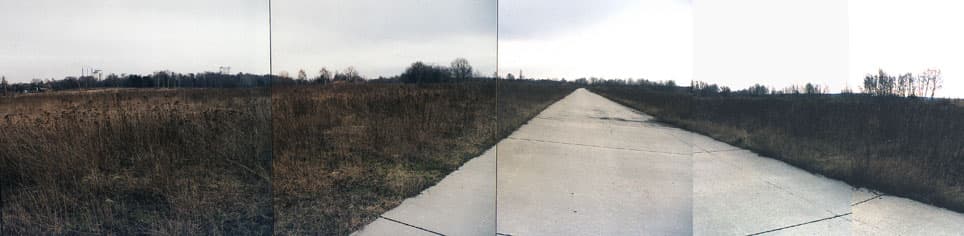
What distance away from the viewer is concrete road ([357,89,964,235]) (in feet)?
8.13

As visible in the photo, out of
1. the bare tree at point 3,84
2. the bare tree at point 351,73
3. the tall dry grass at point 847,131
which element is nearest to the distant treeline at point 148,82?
the bare tree at point 3,84

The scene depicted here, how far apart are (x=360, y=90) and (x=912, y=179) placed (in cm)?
372

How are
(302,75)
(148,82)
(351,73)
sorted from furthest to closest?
(351,73) → (302,75) → (148,82)

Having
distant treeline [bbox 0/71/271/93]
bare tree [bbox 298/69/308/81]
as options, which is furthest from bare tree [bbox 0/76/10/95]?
bare tree [bbox 298/69/308/81]

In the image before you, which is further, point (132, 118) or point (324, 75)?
point (324, 75)

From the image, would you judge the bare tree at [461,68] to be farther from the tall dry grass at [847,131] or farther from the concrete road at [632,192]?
the tall dry grass at [847,131]

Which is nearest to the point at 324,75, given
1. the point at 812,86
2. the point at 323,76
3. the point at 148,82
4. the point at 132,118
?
the point at 323,76

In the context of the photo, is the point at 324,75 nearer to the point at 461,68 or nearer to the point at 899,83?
the point at 461,68

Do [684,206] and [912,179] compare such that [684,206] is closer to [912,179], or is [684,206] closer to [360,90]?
[912,179]

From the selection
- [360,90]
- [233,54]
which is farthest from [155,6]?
[360,90]

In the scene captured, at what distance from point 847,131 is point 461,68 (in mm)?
2651

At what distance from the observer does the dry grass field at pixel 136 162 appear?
5.21 ft

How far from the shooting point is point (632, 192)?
2500 mm

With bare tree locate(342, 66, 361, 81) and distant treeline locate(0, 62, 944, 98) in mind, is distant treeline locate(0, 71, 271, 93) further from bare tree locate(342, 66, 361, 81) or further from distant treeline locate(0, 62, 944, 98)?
bare tree locate(342, 66, 361, 81)
